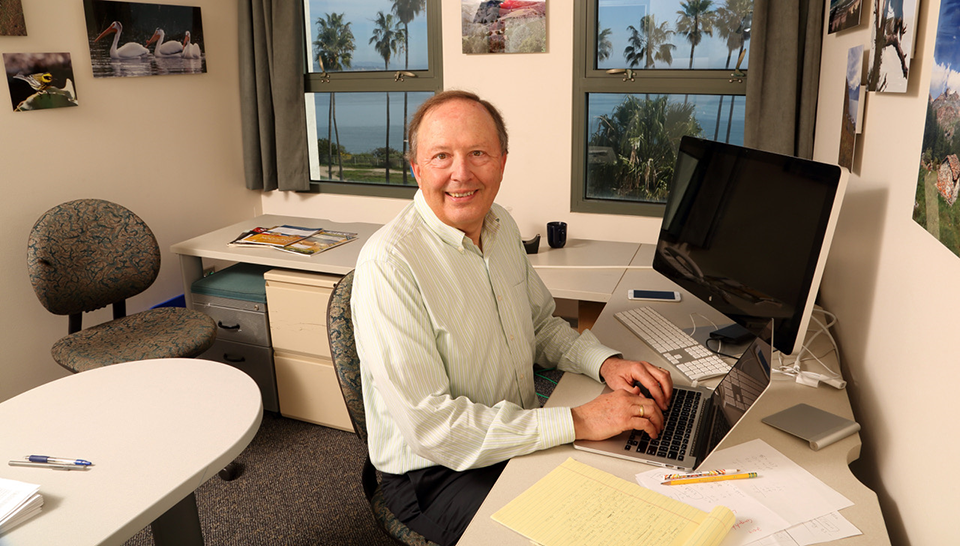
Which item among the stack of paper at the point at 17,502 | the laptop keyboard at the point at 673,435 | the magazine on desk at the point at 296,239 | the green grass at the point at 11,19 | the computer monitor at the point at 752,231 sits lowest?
the stack of paper at the point at 17,502

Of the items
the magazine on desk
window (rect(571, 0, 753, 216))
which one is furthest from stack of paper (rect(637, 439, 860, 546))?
the magazine on desk

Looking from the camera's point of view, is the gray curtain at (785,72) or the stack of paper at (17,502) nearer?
the stack of paper at (17,502)

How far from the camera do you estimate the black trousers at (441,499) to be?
1391 mm

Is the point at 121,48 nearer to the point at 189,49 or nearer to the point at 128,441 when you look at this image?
the point at 189,49

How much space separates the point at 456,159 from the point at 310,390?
1617 mm

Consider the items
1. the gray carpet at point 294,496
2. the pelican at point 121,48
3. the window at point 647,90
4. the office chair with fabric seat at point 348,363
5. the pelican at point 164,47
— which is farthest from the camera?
the pelican at point 164,47

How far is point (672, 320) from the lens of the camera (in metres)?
1.93

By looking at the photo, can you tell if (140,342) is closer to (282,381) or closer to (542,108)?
(282,381)

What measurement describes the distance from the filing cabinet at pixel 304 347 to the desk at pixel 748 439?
1304 mm

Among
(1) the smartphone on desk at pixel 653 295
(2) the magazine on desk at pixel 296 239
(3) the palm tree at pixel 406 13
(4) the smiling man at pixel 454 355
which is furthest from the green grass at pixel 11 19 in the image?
(1) the smartphone on desk at pixel 653 295

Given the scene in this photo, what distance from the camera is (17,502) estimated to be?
1.25m

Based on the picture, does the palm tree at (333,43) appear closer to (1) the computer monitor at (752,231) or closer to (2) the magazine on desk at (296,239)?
(2) the magazine on desk at (296,239)

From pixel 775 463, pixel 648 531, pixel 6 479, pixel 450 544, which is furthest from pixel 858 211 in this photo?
pixel 6 479

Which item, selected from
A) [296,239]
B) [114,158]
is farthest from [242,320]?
[114,158]
